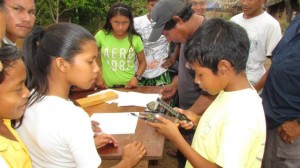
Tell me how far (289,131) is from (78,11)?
8.18 metres

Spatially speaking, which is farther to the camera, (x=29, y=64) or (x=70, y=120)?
(x=29, y=64)

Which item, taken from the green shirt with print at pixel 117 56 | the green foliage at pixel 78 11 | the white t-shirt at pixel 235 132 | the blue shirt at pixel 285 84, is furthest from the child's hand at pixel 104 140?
the green foliage at pixel 78 11

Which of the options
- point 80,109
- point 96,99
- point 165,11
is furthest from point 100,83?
point 80,109

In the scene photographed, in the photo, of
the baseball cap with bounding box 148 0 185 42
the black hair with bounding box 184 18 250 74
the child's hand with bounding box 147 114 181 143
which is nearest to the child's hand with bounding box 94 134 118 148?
the child's hand with bounding box 147 114 181 143

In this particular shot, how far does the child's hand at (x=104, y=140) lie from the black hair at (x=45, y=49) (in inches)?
16.7

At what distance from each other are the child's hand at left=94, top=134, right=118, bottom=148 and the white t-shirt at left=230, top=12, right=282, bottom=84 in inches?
68.1

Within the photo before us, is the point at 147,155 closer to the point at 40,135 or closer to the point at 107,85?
the point at 40,135

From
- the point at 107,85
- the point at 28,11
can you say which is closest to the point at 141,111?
the point at 107,85

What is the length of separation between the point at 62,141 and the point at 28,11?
55.1 inches

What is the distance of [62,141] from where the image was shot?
1354 millimetres

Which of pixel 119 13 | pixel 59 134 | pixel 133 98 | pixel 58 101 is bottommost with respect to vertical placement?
pixel 133 98

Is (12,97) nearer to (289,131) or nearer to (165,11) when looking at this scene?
(165,11)

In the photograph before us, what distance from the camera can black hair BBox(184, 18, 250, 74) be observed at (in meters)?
1.40

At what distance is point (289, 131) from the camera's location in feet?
6.42
